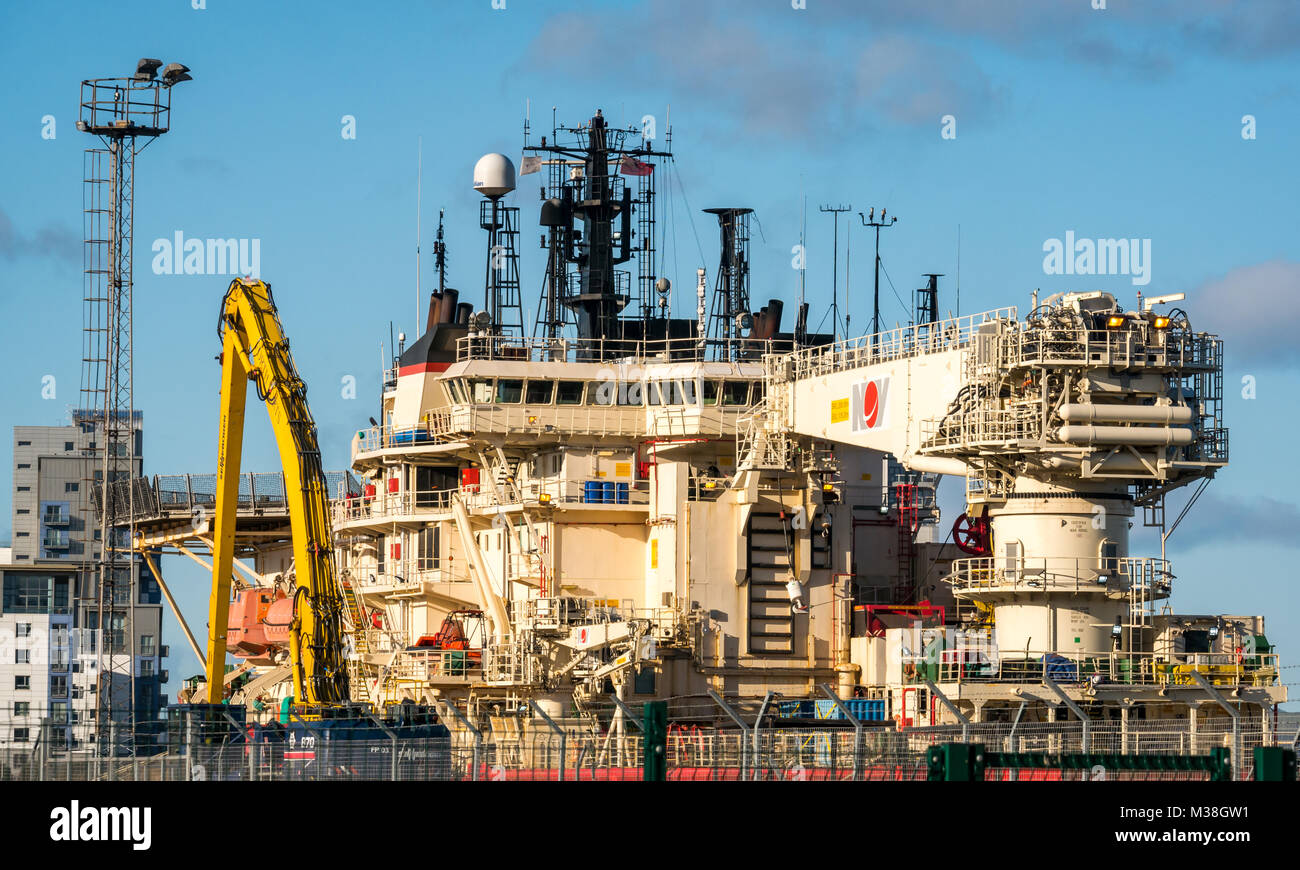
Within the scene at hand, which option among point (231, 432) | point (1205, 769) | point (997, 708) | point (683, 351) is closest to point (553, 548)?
point (683, 351)

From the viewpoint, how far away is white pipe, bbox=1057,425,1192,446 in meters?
56.0

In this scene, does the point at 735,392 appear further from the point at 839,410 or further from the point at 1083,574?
the point at 1083,574

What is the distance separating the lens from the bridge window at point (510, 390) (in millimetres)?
72812

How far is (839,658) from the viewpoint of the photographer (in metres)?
68.9

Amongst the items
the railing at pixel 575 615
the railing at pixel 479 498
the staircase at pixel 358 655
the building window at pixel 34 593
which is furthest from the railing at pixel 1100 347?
the building window at pixel 34 593

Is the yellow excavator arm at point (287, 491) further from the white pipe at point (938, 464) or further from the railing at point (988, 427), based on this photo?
the railing at point (988, 427)

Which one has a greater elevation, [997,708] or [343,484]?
[343,484]

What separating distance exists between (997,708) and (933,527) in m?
27.4

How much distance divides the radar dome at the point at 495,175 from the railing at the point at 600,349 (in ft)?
21.8

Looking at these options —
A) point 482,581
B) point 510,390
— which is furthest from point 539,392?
point 482,581

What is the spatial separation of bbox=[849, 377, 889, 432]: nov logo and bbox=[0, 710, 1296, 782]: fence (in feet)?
34.1
